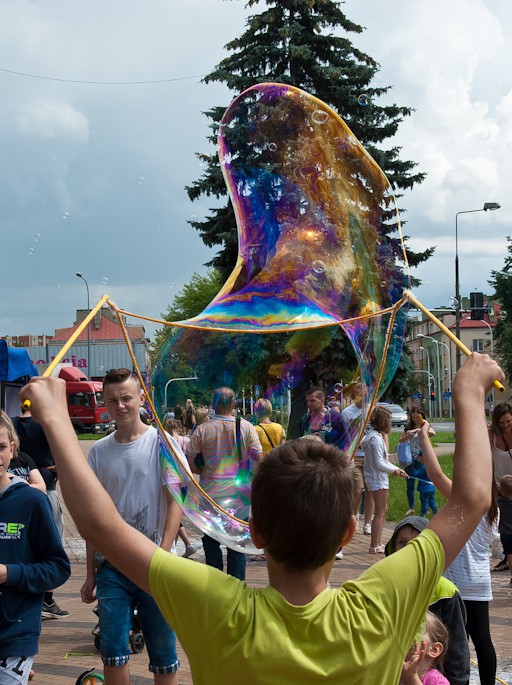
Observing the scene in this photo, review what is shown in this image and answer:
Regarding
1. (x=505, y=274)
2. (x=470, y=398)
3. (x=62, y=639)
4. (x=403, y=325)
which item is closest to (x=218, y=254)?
(x=62, y=639)

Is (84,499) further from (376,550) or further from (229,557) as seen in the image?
(376,550)

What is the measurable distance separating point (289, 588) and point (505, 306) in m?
58.3

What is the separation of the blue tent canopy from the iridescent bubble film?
7.25 meters

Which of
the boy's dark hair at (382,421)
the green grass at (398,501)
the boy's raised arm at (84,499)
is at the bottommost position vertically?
the green grass at (398,501)

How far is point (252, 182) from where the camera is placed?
212 inches

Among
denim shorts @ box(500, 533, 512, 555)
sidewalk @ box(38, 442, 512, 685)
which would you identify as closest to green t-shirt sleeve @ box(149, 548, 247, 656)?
sidewalk @ box(38, 442, 512, 685)

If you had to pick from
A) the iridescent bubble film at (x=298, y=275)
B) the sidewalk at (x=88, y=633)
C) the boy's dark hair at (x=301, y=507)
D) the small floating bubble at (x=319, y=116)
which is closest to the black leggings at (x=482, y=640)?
the sidewalk at (x=88, y=633)

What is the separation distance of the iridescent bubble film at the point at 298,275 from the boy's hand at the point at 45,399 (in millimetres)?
2430

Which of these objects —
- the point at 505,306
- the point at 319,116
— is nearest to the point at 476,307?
the point at 319,116

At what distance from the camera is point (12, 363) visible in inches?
468

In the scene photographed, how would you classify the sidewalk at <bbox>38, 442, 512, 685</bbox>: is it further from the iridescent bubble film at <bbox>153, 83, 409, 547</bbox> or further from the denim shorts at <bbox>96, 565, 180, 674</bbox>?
the iridescent bubble film at <bbox>153, 83, 409, 547</bbox>

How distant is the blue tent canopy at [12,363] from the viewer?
11.8 meters

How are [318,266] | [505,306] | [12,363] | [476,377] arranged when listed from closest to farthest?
[476,377] < [318,266] < [12,363] < [505,306]

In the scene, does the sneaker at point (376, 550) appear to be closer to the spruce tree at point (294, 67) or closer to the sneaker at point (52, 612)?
the sneaker at point (52, 612)
